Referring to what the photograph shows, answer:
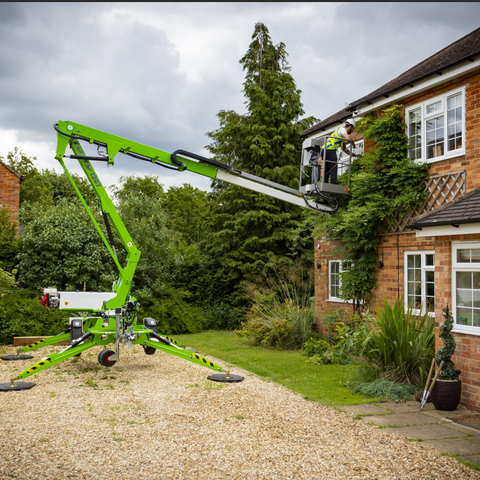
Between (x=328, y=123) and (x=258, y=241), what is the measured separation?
632 cm

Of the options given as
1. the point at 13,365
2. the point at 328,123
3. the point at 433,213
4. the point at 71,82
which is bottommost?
the point at 13,365

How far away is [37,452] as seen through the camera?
5047 millimetres

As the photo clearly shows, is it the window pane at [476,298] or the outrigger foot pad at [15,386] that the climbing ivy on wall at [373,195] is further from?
the outrigger foot pad at [15,386]

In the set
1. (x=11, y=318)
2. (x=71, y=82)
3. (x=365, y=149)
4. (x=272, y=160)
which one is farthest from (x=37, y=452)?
(x=272, y=160)

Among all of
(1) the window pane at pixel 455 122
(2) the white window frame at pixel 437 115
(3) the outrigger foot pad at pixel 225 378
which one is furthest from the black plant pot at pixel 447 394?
(1) the window pane at pixel 455 122

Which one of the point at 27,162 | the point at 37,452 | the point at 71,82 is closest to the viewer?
the point at 37,452

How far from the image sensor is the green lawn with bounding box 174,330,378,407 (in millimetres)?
7723

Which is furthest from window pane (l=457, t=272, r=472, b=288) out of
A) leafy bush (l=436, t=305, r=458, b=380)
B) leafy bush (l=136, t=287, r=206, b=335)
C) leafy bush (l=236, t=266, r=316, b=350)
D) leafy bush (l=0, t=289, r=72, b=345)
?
leafy bush (l=0, t=289, r=72, b=345)

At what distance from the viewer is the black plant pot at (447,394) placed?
6785 mm

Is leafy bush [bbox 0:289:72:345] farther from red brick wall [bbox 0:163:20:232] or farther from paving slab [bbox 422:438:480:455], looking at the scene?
paving slab [bbox 422:438:480:455]

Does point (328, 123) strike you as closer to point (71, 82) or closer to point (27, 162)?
point (71, 82)

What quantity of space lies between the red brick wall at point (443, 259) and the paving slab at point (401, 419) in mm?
995

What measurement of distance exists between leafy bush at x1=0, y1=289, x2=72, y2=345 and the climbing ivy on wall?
770cm

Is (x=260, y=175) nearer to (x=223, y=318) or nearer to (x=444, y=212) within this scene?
(x=223, y=318)
